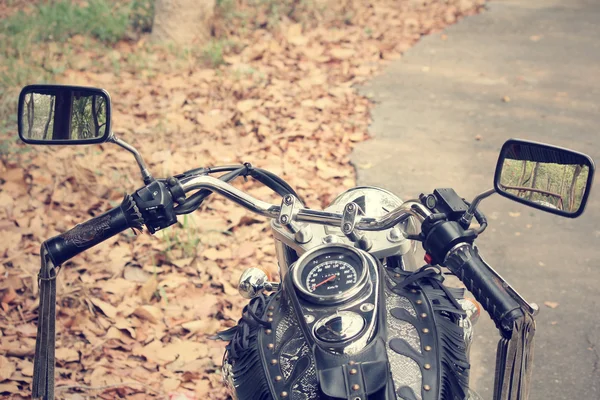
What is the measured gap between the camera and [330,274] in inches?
65.8

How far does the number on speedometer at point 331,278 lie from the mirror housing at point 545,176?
448 millimetres

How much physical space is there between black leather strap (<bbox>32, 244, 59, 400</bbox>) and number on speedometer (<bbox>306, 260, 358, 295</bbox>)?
75cm

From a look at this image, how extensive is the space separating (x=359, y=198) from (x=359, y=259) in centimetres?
60

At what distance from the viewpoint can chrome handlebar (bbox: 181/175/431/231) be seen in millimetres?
1799

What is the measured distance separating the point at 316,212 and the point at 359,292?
14.7 inches

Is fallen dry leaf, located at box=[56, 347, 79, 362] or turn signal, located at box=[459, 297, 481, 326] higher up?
turn signal, located at box=[459, 297, 481, 326]

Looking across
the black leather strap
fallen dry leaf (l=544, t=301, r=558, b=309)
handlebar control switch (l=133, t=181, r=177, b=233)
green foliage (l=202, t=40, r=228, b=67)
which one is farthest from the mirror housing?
green foliage (l=202, t=40, r=228, b=67)

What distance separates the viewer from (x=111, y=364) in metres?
3.37

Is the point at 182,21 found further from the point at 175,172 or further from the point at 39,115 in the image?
the point at 39,115

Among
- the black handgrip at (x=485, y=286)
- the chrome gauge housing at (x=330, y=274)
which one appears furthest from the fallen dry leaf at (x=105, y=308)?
the black handgrip at (x=485, y=286)

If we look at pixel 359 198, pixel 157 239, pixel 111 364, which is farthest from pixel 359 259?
pixel 157 239

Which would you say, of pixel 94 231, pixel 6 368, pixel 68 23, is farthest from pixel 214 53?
pixel 94 231

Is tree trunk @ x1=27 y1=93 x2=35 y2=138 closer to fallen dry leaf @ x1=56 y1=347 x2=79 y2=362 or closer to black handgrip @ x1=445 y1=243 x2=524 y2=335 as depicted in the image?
black handgrip @ x1=445 y1=243 x2=524 y2=335

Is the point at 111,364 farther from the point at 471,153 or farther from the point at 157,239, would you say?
the point at 471,153
